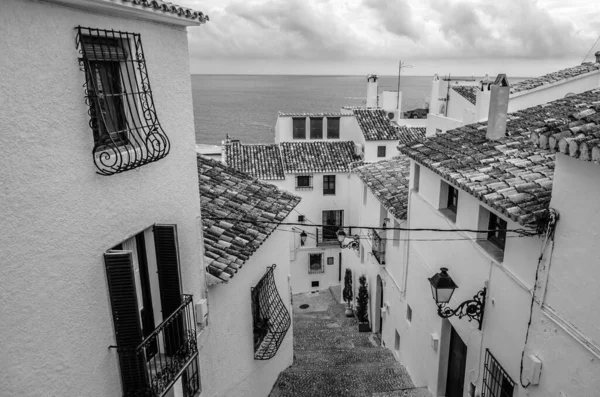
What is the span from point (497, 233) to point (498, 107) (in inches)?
125

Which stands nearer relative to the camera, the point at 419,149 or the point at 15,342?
the point at 15,342

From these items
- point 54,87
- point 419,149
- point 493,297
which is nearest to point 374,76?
point 419,149

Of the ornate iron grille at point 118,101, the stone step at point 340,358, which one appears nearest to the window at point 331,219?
the stone step at point 340,358

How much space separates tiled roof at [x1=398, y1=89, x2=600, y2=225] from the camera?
6094mm

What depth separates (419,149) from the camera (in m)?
12.0

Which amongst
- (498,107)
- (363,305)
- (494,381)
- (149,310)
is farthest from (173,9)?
(363,305)

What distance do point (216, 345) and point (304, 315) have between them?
15860 millimetres

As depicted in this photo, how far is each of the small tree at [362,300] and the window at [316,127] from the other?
504 inches

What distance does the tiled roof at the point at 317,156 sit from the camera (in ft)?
96.2

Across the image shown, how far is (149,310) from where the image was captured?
6660 millimetres

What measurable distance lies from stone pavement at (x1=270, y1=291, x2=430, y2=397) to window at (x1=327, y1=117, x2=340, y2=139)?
13809 millimetres

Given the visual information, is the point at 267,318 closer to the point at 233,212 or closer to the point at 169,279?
the point at 233,212

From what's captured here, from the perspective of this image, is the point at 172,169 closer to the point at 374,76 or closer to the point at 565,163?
the point at 565,163

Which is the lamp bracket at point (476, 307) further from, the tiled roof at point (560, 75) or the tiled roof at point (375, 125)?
the tiled roof at point (375, 125)
